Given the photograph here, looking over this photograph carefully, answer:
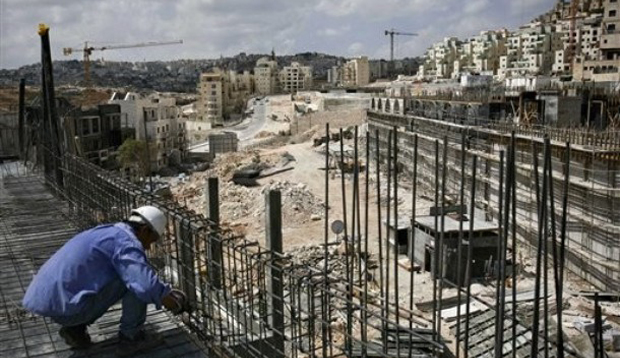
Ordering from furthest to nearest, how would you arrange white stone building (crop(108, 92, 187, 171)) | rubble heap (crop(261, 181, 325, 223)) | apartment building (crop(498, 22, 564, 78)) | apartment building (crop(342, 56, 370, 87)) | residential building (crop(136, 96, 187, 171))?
apartment building (crop(342, 56, 370, 87)) < apartment building (crop(498, 22, 564, 78)) < residential building (crop(136, 96, 187, 171)) < white stone building (crop(108, 92, 187, 171)) < rubble heap (crop(261, 181, 325, 223))

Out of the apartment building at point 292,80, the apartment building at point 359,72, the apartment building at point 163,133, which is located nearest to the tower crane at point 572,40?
the apartment building at point 359,72

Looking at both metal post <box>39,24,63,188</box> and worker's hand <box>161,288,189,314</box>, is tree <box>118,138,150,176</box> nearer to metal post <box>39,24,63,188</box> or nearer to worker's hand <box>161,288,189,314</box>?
metal post <box>39,24,63,188</box>

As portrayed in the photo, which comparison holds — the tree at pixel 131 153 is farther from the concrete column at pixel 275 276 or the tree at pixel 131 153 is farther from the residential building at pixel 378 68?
the residential building at pixel 378 68

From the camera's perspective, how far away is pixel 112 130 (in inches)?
1236

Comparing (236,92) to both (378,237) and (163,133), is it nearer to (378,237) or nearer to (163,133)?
(163,133)

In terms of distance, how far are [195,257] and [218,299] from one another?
377mm

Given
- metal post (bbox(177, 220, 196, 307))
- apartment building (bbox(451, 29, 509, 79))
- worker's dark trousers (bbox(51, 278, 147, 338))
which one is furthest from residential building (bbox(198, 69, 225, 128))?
worker's dark trousers (bbox(51, 278, 147, 338))

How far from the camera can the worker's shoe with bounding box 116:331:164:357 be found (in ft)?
11.9

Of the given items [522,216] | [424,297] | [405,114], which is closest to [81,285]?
[424,297]

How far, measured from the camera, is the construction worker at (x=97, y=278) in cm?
327

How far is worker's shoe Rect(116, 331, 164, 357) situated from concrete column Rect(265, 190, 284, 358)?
2.55 ft

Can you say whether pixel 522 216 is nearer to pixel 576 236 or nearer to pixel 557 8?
pixel 576 236

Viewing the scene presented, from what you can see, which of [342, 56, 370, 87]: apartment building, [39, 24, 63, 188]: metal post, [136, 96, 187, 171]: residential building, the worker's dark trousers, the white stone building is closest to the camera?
the worker's dark trousers

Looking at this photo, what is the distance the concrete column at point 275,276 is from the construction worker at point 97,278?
2.02 feet
